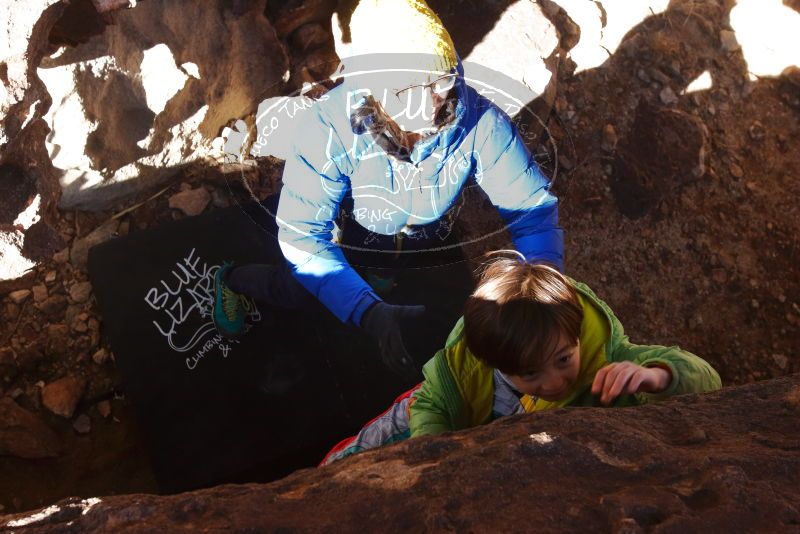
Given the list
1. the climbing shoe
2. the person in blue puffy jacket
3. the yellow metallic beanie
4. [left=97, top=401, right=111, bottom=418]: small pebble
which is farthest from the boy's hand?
[left=97, top=401, right=111, bottom=418]: small pebble

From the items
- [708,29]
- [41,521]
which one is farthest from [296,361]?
[708,29]

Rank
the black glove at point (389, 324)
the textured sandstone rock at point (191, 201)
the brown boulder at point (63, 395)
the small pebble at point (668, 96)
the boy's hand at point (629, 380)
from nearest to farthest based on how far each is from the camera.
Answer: the boy's hand at point (629, 380), the black glove at point (389, 324), the brown boulder at point (63, 395), the textured sandstone rock at point (191, 201), the small pebble at point (668, 96)

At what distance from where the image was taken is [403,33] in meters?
1.75

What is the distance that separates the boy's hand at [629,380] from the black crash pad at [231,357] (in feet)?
3.70

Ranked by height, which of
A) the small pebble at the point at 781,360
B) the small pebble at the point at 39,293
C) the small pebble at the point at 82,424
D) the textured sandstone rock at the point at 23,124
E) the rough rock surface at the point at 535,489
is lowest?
the small pebble at the point at 781,360

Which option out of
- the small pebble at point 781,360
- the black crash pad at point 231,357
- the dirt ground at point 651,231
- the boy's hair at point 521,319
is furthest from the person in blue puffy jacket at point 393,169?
the small pebble at point 781,360

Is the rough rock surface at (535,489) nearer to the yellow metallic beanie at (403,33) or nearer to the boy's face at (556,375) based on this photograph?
the boy's face at (556,375)

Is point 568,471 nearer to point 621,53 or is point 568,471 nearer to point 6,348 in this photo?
point 6,348

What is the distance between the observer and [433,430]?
1759 mm

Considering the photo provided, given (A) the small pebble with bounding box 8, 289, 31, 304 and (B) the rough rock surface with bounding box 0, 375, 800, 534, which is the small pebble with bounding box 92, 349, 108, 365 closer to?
(A) the small pebble with bounding box 8, 289, 31, 304

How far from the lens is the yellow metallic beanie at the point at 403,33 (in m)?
1.73

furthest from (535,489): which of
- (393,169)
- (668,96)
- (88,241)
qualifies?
(668,96)

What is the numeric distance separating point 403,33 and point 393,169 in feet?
1.23

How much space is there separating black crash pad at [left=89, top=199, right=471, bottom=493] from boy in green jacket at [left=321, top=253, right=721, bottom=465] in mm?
807
